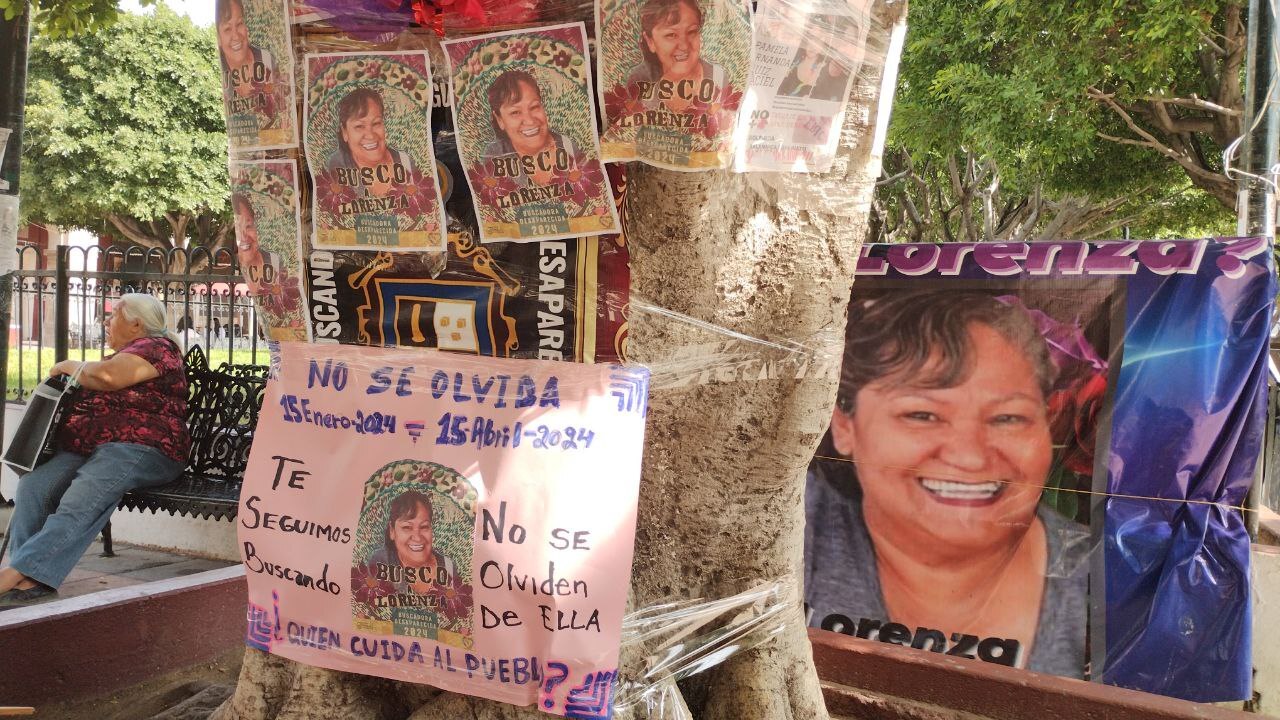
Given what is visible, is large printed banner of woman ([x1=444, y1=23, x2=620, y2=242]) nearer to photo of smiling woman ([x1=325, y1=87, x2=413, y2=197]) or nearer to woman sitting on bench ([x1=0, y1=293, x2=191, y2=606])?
photo of smiling woman ([x1=325, y1=87, x2=413, y2=197])

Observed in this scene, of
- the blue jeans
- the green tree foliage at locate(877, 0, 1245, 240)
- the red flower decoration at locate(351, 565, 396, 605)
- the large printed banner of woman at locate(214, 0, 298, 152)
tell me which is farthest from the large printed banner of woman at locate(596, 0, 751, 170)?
the green tree foliage at locate(877, 0, 1245, 240)

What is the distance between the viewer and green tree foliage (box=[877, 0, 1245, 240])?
9.62m

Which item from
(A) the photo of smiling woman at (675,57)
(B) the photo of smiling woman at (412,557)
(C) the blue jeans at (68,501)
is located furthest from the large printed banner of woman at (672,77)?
(C) the blue jeans at (68,501)

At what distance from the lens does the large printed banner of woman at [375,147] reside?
2426mm

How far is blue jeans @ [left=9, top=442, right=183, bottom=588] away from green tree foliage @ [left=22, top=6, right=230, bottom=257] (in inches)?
750

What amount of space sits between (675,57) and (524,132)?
1.35ft

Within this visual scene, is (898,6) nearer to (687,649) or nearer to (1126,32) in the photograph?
(687,649)

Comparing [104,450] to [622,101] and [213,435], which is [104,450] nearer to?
[213,435]

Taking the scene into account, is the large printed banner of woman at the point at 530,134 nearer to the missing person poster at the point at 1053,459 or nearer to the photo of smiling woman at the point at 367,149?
the photo of smiling woman at the point at 367,149

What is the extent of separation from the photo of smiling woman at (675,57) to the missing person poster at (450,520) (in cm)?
66

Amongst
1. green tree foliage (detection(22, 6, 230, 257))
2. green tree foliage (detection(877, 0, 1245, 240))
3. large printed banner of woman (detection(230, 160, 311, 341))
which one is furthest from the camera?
green tree foliage (detection(22, 6, 230, 257))

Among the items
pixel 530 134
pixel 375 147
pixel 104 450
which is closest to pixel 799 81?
pixel 530 134

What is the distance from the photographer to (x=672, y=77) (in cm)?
221

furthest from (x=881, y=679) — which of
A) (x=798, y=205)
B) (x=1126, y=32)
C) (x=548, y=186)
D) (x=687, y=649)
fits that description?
(x=1126, y=32)
